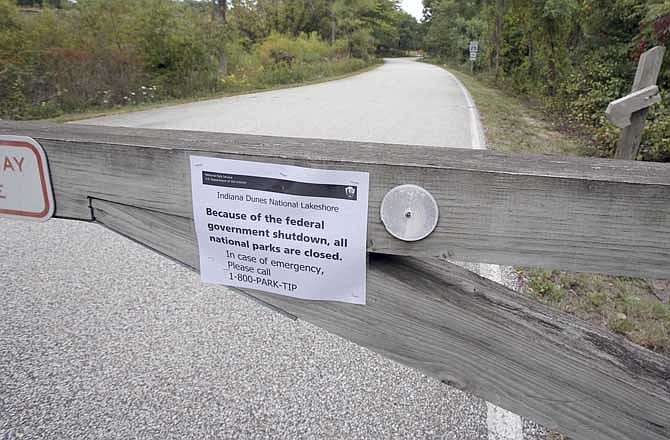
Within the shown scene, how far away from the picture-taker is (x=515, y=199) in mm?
986

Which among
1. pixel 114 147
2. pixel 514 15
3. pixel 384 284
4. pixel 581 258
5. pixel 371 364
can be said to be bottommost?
pixel 371 364

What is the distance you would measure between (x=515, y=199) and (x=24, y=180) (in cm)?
124

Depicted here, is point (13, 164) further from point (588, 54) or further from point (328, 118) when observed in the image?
point (588, 54)

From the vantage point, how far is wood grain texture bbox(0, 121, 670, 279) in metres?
0.95

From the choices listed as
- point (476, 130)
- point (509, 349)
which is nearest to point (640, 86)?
point (509, 349)

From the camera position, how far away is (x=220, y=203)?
1.17m

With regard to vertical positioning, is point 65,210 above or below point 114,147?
below

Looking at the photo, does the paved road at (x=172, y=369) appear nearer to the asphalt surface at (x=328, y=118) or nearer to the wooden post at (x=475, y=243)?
the wooden post at (x=475, y=243)

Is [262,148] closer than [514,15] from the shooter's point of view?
Yes

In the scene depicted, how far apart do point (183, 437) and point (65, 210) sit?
4.38 ft

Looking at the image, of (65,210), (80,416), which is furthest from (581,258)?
(80,416)

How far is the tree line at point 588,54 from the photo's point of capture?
738 centimetres

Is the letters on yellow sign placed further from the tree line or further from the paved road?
the tree line

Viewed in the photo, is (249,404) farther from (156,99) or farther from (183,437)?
(156,99)
